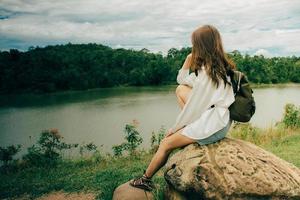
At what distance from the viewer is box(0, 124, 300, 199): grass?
6.28 m

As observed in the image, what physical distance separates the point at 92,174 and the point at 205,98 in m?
3.90

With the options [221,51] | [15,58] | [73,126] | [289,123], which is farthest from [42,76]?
[221,51]

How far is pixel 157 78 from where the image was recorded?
2454 inches

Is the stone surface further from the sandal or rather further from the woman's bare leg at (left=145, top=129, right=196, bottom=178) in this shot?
the woman's bare leg at (left=145, top=129, right=196, bottom=178)

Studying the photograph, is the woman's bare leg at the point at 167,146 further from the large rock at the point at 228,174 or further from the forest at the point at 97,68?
the forest at the point at 97,68

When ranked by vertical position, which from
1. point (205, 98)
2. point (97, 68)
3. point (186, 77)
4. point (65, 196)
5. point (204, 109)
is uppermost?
point (186, 77)

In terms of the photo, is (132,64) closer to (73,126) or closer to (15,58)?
(15,58)

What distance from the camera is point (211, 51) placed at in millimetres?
4012

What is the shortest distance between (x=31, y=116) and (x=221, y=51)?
73.2 feet

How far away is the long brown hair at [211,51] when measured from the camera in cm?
399

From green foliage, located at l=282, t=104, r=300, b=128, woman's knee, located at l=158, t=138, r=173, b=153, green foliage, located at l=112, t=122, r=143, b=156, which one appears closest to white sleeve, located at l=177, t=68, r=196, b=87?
woman's knee, located at l=158, t=138, r=173, b=153

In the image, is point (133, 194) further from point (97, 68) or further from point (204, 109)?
point (97, 68)

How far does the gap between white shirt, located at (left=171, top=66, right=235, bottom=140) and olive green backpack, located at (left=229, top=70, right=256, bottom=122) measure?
62 millimetres

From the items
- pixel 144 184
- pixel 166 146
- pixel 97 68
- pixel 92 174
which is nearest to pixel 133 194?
pixel 144 184
